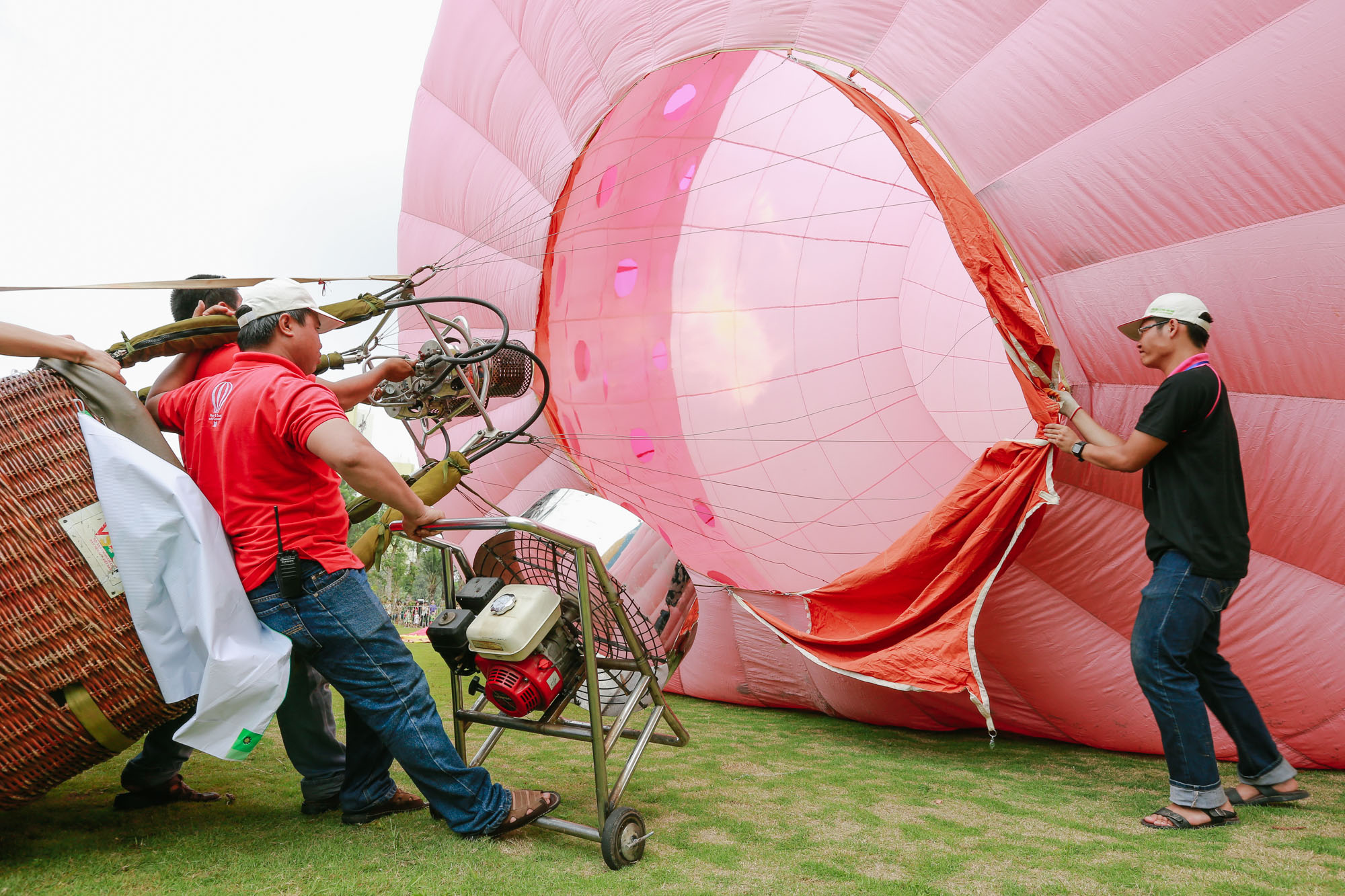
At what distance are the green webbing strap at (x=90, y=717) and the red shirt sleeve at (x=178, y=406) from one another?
61cm

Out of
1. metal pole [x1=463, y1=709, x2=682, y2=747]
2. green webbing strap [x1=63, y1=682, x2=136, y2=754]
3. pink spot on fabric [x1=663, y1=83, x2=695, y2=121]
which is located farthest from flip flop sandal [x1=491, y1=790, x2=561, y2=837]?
pink spot on fabric [x1=663, y1=83, x2=695, y2=121]

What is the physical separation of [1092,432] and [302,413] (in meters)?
1.95

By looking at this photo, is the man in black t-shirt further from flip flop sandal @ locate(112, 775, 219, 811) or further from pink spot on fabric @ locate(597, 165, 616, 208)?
pink spot on fabric @ locate(597, 165, 616, 208)

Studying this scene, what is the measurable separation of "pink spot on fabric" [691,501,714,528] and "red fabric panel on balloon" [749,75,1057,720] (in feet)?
3.61

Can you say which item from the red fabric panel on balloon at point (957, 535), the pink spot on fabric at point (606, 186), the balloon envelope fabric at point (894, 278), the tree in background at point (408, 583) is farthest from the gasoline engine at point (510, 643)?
the tree in background at point (408, 583)

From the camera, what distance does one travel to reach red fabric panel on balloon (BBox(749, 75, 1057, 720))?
2.56 m

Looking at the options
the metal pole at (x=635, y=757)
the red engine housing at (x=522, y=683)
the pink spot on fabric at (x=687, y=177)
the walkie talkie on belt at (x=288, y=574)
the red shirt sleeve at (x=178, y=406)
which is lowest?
the metal pole at (x=635, y=757)

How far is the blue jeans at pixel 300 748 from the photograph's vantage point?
2.20 metres

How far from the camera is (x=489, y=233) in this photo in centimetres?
418

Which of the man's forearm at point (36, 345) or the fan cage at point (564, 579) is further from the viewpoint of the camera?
the fan cage at point (564, 579)

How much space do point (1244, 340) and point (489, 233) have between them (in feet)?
9.97

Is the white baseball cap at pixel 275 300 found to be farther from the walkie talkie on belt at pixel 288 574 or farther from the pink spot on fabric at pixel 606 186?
the pink spot on fabric at pixel 606 186

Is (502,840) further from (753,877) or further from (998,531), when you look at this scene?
(998,531)

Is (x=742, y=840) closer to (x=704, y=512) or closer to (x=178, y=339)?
(x=178, y=339)
